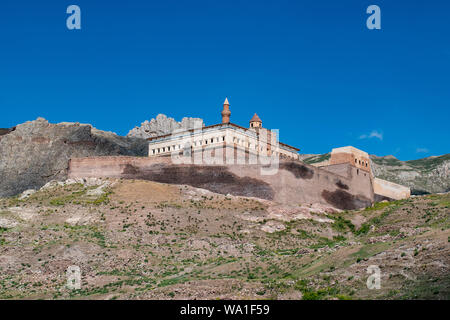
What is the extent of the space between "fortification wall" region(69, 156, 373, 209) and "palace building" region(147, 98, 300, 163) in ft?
10.4

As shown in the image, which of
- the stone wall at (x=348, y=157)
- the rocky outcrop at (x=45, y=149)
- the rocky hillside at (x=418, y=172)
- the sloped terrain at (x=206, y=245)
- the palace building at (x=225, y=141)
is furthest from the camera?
the rocky hillside at (x=418, y=172)

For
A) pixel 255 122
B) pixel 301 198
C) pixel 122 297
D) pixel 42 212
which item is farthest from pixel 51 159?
pixel 122 297

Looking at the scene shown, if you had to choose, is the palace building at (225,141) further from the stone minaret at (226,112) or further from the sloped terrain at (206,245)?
the sloped terrain at (206,245)

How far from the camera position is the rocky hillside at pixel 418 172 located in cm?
14262

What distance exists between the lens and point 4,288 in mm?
49219

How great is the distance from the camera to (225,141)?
80.3 meters

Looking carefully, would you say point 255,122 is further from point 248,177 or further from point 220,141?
point 248,177

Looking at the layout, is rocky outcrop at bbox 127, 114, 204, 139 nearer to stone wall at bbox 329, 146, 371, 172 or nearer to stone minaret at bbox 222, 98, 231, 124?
stone minaret at bbox 222, 98, 231, 124

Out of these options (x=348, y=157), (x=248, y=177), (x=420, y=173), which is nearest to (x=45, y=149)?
(x=248, y=177)

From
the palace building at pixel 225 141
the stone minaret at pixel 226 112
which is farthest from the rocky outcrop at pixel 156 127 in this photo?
the stone minaret at pixel 226 112

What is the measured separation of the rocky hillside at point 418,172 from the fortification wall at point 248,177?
2406 inches
